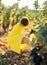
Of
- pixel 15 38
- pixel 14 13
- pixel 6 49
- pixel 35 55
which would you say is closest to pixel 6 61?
pixel 6 49

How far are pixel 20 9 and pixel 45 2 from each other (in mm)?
3301

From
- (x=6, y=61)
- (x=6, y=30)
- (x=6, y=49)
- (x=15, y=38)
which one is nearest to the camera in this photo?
(x=15, y=38)

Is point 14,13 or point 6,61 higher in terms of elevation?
point 14,13

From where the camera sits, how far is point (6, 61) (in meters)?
7.96

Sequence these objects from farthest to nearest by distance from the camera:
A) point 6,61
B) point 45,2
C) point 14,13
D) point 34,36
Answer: point 14,13
point 45,2
point 6,61
point 34,36

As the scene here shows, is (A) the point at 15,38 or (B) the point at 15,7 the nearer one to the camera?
(A) the point at 15,38

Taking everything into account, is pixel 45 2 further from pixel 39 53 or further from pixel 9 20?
pixel 39 53

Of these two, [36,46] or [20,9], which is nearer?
[36,46]

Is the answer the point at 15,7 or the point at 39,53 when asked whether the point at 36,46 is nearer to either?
the point at 39,53

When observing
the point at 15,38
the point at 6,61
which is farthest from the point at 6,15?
the point at 15,38

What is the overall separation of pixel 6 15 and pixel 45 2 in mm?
3039

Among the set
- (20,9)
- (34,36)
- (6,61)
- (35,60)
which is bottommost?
(6,61)

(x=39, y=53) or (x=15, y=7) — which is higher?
(x=15, y=7)

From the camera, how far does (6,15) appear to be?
47.5 ft
